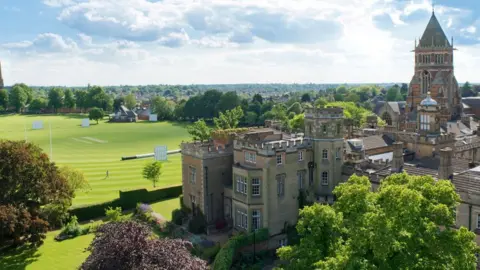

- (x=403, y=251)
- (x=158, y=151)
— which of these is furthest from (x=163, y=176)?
(x=403, y=251)

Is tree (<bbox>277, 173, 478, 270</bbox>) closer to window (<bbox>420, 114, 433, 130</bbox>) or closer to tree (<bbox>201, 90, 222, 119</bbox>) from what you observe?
window (<bbox>420, 114, 433, 130</bbox>)

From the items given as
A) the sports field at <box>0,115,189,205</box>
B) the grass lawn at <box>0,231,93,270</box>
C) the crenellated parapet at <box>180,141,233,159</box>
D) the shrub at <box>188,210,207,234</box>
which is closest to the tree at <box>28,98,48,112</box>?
the sports field at <box>0,115,189,205</box>

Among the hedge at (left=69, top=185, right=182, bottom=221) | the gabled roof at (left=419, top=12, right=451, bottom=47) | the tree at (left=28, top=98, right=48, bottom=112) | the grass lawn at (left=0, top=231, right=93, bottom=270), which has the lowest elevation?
the grass lawn at (left=0, top=231, right=93, bottom=270)

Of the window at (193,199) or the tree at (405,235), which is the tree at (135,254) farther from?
the window at (193,199)

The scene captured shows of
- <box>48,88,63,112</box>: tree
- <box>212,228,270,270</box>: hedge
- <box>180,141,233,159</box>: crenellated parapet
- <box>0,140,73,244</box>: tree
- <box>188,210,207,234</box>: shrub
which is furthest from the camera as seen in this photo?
<box>48,88,63,112</box>: tree

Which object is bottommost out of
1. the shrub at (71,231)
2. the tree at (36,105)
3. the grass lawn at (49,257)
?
the grass lawn at (49,257)

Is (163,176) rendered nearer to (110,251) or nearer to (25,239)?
(25,239)

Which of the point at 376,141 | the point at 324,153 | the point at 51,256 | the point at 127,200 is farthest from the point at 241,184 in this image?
the point at 376,141

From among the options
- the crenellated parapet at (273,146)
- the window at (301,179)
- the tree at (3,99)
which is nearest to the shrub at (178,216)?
the crenellated parapet at (273,146)
